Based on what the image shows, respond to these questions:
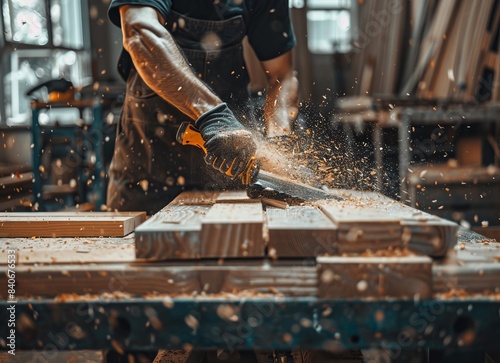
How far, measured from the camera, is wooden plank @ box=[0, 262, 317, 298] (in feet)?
3.82

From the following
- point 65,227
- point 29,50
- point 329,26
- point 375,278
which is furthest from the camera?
point 329,26

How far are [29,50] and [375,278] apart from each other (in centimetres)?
683

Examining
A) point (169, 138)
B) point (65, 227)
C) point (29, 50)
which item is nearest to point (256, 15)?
point (169, 138)

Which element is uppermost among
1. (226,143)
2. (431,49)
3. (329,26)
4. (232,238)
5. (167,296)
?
(329,26)

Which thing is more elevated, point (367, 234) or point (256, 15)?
point (256, 15)

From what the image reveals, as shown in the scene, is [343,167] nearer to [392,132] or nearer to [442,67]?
[392,132]

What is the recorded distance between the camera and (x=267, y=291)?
116 centimetres

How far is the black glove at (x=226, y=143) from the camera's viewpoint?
161 cm

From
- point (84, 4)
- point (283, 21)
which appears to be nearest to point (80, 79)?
point (84, 4)

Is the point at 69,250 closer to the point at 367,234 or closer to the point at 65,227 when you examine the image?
the point at 65,227

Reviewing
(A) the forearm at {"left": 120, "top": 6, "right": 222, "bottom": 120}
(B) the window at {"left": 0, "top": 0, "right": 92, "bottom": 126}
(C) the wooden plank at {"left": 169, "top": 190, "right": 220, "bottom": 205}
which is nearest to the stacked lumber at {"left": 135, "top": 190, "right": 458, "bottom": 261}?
(C) the wooden plank at {"left": 169, "top": 190, "right": 220, "bottom": 205}

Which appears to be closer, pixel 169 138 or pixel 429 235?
pixel 429 235

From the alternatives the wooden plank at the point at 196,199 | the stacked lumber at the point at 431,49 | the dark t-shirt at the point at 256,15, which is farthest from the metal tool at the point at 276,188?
the stacked lumber at the point at 431,49

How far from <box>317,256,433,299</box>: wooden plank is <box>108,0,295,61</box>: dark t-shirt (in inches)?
48.9
